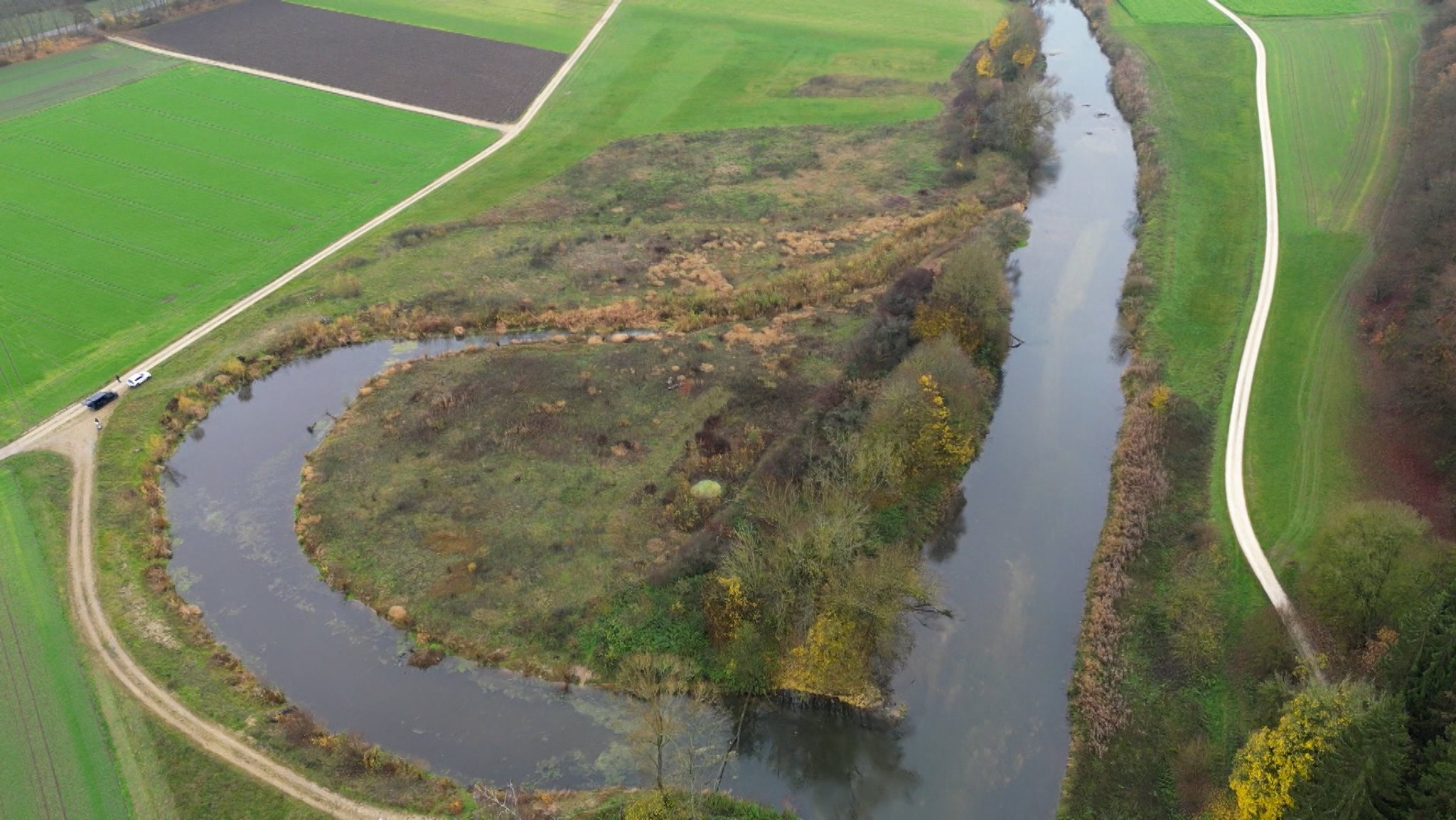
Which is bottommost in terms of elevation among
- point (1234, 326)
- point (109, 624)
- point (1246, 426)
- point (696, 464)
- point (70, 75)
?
point (109, 624)

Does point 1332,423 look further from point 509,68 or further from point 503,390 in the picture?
point 509,68

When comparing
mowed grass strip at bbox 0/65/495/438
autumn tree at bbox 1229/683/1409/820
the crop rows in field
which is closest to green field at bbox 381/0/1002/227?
mowed grass strip at bbox 0/65/495/438

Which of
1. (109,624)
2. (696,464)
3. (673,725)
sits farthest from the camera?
(696,464)

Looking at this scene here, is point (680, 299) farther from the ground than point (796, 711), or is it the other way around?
point (680, 299)

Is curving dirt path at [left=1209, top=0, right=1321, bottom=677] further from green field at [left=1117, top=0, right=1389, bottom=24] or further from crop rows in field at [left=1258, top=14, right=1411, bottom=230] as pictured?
green field at [left=1117, top=0, right=1389, bottom=24]

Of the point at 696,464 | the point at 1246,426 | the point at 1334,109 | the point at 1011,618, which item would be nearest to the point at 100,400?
the point at 696,464

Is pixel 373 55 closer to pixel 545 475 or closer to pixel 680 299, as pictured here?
pixel 680 299

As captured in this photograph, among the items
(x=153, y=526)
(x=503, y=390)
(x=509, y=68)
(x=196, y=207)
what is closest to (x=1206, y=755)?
(x=503, y=390)
